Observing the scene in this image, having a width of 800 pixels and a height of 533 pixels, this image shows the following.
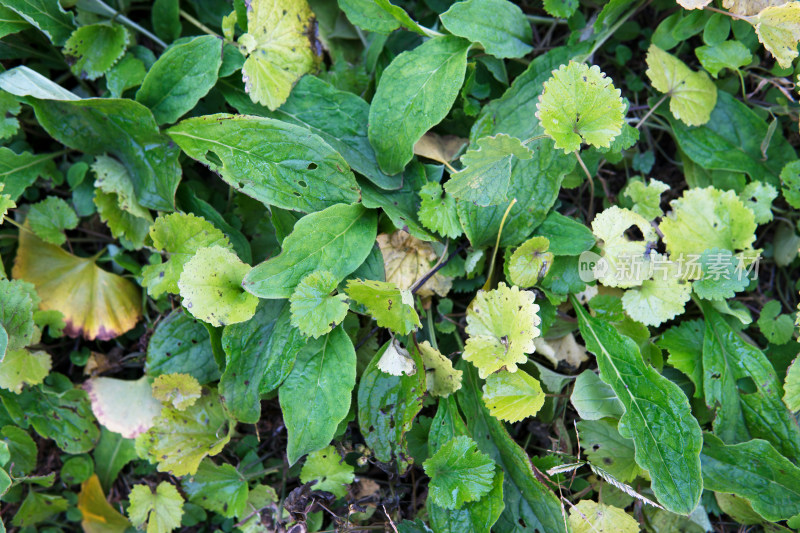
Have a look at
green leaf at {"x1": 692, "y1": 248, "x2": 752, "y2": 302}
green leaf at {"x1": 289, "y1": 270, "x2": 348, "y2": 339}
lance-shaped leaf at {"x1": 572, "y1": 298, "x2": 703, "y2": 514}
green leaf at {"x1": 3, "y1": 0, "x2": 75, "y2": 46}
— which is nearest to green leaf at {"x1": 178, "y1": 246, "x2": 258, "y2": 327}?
green leaf at {"x1": 289, "y1": 270, "x2": 348, "y2": 339}

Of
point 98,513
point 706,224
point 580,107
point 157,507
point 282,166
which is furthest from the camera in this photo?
point 98,513

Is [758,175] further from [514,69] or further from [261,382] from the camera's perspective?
[261,382]

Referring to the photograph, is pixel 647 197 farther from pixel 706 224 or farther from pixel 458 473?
pixel 458 473

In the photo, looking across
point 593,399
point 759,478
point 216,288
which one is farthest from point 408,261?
point 759,478

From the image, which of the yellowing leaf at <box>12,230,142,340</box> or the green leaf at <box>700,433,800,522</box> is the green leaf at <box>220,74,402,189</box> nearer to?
the yellowing leaf at <box>12,230,142,340</box>

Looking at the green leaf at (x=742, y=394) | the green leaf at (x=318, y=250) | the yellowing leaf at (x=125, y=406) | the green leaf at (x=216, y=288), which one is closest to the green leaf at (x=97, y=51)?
the green leaf at (x=216, y=288)

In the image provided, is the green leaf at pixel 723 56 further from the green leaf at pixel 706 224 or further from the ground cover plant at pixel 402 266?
the green leaf at pixel 706 224
